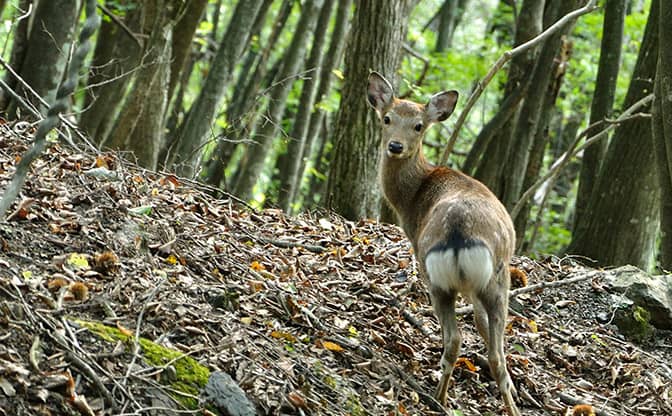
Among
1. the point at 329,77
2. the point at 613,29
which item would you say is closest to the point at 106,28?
the point at 329,77

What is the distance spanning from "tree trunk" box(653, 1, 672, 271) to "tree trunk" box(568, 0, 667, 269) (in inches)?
49.9

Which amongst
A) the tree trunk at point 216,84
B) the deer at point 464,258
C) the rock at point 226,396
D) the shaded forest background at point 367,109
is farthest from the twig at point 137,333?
the tree trunk at point 216,84

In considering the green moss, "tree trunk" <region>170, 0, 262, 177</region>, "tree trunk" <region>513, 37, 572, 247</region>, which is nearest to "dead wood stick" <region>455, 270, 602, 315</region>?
the green moss

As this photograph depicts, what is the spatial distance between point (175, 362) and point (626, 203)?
6.07 meters

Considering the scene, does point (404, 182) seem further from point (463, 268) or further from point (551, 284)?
point (463, 268)

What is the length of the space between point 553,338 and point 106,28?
10.3m

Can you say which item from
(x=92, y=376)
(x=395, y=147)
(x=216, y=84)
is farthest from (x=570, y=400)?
(x=216, y=84)

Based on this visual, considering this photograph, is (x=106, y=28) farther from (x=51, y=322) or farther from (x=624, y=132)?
(x=51, y=322)

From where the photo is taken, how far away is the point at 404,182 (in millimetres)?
7062

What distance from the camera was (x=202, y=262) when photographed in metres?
6.00

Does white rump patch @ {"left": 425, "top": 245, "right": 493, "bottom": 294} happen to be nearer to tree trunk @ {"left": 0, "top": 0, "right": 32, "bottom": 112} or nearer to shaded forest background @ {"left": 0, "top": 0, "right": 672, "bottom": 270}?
shaded forest background @ {"left": 0, "top": 0, "right": 672, "bottom": 270}

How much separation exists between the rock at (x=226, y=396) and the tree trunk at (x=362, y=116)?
5064 mm

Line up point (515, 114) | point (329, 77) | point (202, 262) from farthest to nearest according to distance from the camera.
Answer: point (329, 77), point (515, 114), point (202, 262)

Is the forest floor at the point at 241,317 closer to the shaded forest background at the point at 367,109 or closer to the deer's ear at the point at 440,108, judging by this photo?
the shaded forest background at the point at 367,109
